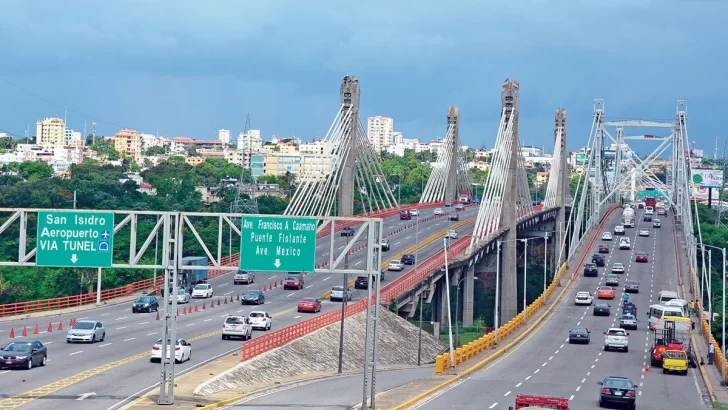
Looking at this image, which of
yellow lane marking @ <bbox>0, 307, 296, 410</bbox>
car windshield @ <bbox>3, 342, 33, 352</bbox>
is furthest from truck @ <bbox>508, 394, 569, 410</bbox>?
car windshield @ <bbox>3, 342, 33, 352</bbox>

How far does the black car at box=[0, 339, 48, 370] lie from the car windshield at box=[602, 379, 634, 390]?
20.9 meters

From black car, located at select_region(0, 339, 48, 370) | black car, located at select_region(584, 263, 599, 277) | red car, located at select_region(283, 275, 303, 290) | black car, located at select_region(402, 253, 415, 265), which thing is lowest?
black car, located at select_region(0, 339, 48, 370)

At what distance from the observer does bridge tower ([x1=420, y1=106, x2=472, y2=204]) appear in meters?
171

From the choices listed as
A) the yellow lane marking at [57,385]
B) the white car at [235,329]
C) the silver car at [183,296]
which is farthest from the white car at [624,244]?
the yellow lane marking at [57,385]

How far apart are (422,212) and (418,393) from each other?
110 metres

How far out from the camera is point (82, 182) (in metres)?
156

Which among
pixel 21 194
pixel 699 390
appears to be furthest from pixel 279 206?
pixel 699 390

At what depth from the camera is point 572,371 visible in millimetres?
58688

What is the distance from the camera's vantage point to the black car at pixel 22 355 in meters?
45.2

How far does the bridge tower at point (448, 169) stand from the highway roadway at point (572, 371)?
69445 mm

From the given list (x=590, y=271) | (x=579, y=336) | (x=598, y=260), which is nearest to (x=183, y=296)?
(x=579, y=336)

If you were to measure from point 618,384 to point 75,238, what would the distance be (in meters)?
19.8

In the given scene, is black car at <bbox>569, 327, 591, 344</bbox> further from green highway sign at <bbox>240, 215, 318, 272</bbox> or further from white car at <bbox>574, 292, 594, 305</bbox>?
green highway sign at <bbox>240, 215, 318, 272</bbox>

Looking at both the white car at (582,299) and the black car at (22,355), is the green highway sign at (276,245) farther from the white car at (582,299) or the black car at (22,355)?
the white car at (582,299)
